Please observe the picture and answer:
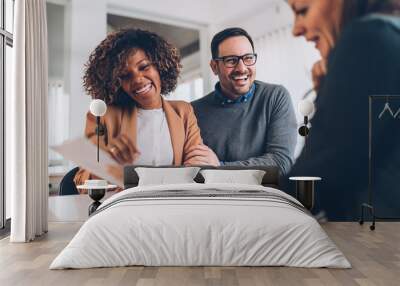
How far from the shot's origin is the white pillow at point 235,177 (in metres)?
6.61

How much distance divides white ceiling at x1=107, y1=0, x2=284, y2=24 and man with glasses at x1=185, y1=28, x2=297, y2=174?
0.23 metres

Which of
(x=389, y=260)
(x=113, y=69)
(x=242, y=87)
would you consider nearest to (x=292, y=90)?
(x=242, y=87)

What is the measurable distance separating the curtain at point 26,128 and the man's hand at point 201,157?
1922 millimetres

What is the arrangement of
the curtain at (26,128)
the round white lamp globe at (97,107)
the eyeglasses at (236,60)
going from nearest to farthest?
the curtain at (26,128) → the round white lamp globe at (97,107) → the eyeglasses at (236,60)

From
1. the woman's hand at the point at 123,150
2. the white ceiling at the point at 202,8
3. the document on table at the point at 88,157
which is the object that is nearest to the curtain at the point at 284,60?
the white ceiling at the point at 202,8

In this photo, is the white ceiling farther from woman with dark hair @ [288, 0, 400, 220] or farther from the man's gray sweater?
the man's gray sweater

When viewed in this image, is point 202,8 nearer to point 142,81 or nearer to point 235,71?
point 235,71

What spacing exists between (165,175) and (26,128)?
172 centimetres

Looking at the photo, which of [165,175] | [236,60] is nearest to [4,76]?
[165,175]

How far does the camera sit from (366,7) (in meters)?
7.22

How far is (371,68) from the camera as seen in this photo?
7.28 metres

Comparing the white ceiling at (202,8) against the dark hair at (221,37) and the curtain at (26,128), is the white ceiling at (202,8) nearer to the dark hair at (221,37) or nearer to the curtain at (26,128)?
the dark hair at (221,37)

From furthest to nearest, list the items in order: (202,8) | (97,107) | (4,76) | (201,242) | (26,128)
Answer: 1. (202,8)
2. (97,107)
3. (4,76)
4. (26,128)
5. (201,242)

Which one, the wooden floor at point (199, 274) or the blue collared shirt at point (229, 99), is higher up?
the blue collared shirt at point (229, 99)
